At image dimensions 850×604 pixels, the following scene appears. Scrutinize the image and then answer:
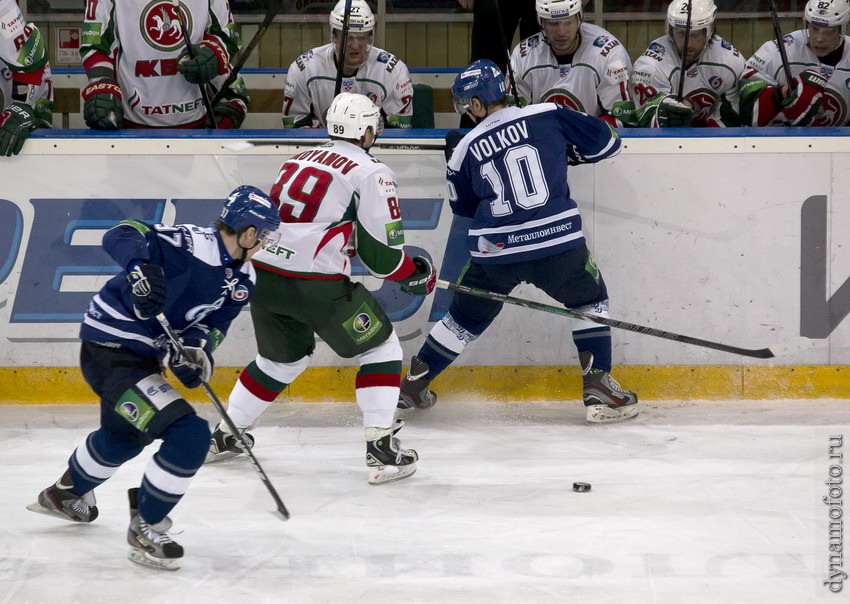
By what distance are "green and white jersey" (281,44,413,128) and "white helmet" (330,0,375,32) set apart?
138 mm

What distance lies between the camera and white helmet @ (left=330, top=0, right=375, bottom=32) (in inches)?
194

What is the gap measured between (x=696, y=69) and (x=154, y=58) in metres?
2.57

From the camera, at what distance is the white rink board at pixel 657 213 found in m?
4.44

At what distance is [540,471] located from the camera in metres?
3.62

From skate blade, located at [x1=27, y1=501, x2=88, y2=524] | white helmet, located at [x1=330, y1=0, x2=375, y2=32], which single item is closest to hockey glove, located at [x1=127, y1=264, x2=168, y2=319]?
skate blade, located at [x1=27, y1=501, x2=88, y2=524]

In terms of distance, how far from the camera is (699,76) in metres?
5.11

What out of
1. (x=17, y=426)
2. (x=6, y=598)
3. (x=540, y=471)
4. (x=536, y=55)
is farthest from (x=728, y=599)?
(x=536, y=55)

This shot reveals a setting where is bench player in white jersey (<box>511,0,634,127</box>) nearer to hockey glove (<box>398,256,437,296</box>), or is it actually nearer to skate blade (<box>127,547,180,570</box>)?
hockey glove (<box>398,256,437,296</box>)

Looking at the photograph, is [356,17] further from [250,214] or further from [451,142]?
[250,214]

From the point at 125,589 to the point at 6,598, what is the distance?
271 millimetres

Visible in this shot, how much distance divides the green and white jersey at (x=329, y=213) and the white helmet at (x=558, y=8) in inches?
67.6

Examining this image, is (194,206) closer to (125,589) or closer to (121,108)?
(121,108)

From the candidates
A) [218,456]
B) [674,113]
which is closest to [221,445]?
[218,456]

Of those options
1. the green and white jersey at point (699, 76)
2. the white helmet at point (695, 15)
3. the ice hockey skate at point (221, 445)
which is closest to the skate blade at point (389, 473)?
the ice hockey skate at point (221, 445)
